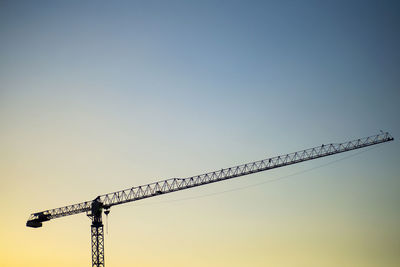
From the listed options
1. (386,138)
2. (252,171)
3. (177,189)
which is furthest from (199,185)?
(386,138)

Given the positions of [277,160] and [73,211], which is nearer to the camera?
[73,211]

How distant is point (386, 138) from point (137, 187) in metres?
98.8

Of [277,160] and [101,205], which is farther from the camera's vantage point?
[277,160]

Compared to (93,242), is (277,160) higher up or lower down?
higher up

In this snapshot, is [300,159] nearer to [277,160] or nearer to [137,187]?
[277,160]

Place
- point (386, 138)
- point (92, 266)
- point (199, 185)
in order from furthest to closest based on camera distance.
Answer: point (386, 138)
point (199, 185)
point (92, 266)

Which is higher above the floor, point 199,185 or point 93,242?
point 199,185

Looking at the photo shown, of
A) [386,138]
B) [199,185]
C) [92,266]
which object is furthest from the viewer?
[386,138]

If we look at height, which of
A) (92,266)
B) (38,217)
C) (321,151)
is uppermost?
(321,151)

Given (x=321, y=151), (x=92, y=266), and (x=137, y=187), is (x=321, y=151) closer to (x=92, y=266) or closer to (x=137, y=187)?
(x=137, y=187)

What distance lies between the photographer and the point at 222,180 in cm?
17300

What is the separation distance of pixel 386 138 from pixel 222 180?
222ft

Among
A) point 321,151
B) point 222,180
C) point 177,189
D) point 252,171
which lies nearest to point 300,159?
point 321,151

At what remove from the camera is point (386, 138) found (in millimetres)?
182375
